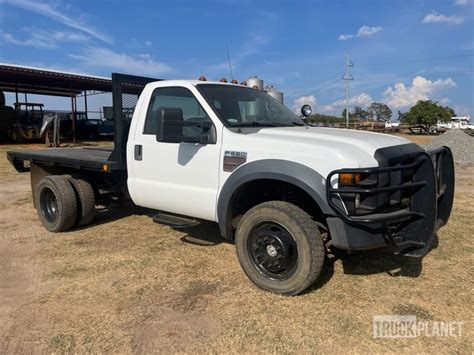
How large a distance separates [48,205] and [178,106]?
284 cm

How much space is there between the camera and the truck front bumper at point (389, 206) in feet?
10.9

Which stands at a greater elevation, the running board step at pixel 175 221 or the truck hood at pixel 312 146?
the truck hood at pixel 312 146

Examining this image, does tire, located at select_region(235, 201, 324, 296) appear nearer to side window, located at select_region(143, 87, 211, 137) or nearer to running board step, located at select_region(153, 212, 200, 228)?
running board step, located at select_region(153, 212, 200, 228)

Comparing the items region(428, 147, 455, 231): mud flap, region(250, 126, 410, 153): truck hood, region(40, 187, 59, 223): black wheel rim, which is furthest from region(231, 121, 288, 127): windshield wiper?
region(40, 187, 59, 223): black wheel rim

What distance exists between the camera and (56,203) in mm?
5992

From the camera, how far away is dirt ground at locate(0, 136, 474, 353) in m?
3.03

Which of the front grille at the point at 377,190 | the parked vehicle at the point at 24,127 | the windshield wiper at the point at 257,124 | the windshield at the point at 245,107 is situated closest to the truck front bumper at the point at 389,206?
the front grille at the point at 377,190

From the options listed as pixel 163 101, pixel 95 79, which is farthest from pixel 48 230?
pixel 95 79

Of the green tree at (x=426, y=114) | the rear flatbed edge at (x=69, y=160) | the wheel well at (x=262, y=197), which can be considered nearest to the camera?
the wheel well at (x=262, y=197)

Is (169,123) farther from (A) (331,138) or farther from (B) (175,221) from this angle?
(A) (331,138)

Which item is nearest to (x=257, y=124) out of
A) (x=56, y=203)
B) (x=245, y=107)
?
(x=245, y=107)

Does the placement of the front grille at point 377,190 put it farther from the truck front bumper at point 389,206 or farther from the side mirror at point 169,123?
the side mirror at point 169,123

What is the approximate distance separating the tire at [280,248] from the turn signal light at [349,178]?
0.48m

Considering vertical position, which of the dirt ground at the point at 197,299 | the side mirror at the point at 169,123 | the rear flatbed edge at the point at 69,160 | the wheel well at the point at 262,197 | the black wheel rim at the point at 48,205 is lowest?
the dirt ground at the point at 197,299
